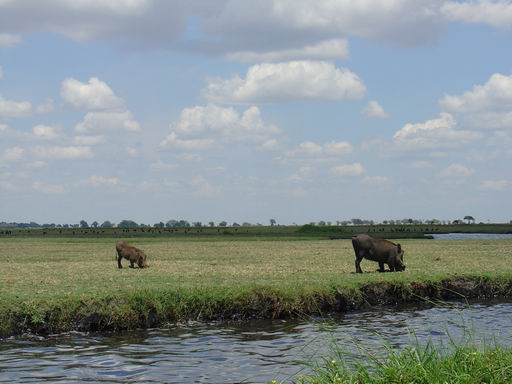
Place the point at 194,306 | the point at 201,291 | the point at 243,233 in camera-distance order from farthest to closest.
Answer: the point at 243,233, the point at 201,291, the point at 194,306

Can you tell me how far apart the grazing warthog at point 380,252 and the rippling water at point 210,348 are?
7.67 metres

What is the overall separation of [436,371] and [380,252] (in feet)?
64.9

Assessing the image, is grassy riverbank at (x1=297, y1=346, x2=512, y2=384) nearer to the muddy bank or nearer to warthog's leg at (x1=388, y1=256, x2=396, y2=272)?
the muddy bank

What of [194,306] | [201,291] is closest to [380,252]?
[201,291]

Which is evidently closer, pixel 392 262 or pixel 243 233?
pixel 392 262

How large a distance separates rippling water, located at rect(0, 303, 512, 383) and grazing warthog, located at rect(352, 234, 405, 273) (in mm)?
7668

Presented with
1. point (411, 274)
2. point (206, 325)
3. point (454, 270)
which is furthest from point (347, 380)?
point (454, 270)

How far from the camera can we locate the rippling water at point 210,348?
12945 millimetres

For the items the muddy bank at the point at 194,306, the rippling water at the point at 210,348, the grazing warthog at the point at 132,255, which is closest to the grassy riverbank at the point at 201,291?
the muddy bank at the point at 194,306

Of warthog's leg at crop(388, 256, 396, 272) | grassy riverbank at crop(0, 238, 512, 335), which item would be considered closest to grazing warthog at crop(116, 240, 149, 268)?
grassy riverbank at crop(0, 238, 512, 335)

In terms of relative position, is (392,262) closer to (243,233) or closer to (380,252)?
(380,252)

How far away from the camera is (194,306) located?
19.5 meters

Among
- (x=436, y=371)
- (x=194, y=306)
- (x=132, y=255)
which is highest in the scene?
(x=132, y=255)

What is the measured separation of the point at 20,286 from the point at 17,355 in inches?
292
